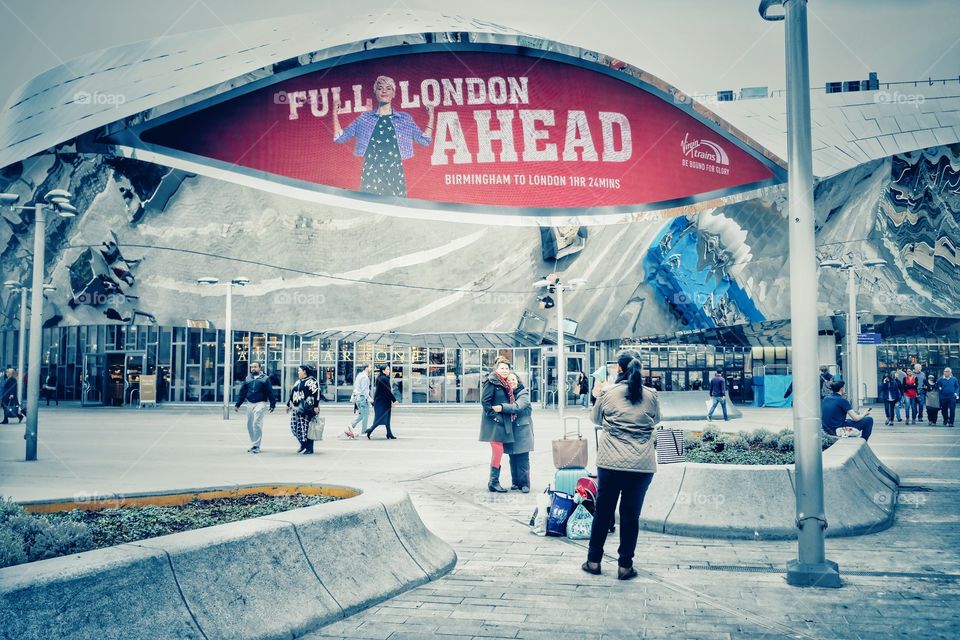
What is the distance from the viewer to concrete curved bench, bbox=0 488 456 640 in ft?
12.8

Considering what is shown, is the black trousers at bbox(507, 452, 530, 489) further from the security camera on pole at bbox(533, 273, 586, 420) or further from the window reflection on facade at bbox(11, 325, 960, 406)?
the window reflection on facade at bbox(11, 325, 960, 406)

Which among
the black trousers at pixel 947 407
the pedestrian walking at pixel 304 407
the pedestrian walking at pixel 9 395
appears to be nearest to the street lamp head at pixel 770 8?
the pedestrian walking at pixel 304 407

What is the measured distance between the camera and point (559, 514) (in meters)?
8.39

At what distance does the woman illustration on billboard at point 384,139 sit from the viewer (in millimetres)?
46781

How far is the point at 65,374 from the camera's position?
46.9m

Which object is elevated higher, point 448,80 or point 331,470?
point 448,80

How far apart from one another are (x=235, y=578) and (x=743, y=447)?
303 inches

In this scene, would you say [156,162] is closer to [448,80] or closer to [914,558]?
[448,80]

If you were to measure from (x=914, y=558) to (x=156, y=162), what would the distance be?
1707 inches

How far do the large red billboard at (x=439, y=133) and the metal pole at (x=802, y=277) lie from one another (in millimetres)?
39618

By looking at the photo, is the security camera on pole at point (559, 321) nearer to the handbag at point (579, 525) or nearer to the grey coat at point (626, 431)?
the handbag at point (579, 525)

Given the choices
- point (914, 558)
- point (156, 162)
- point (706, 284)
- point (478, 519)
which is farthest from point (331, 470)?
point (156, 162)

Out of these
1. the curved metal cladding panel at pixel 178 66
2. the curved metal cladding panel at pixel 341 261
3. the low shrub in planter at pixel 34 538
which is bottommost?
the low shrub in planter at pixel 34 538

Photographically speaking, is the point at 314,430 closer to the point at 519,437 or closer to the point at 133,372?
the point at 519,437
